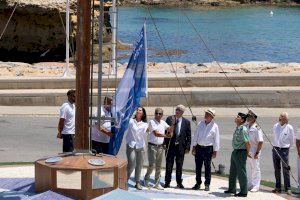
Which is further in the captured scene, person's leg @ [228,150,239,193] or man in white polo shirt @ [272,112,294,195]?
man in white polo shirt @ [272,112,294,195]

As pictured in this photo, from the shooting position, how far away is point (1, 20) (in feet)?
132

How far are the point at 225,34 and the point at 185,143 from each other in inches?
2677

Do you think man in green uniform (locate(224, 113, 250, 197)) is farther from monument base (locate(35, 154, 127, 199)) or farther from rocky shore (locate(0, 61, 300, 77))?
rocky shore (locate(0, 61, 300, 77))

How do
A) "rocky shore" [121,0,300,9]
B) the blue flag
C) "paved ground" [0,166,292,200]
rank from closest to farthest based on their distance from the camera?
"paved ground" [0,166,292,200]
the blue flag
"rocky shore" [121,0,300,9]

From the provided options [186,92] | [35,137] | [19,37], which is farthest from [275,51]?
[35,137]

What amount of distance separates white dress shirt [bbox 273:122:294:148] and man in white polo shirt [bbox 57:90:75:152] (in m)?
3.60

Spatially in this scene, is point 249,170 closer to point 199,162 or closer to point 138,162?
point 199,162

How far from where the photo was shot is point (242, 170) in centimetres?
1454

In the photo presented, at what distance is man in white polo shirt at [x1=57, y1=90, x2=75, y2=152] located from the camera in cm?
1555

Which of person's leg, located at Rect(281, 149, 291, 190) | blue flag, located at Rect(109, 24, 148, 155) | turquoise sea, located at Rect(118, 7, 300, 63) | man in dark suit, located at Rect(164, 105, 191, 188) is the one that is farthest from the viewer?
turquoise sea, located at Rect(118, 7, 300, 63)

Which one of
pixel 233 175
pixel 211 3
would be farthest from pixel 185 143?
pixel 211 3

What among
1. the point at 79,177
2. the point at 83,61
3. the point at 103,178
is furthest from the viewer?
the point at 83,61

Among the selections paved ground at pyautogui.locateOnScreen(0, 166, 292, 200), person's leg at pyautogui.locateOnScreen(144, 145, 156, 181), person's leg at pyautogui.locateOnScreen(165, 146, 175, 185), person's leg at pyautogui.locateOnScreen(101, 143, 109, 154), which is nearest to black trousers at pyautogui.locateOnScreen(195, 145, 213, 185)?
paved ground at pyautogui.locateOnScreen(0, 166, 292, 200)

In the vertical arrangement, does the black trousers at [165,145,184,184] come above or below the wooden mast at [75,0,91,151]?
below
